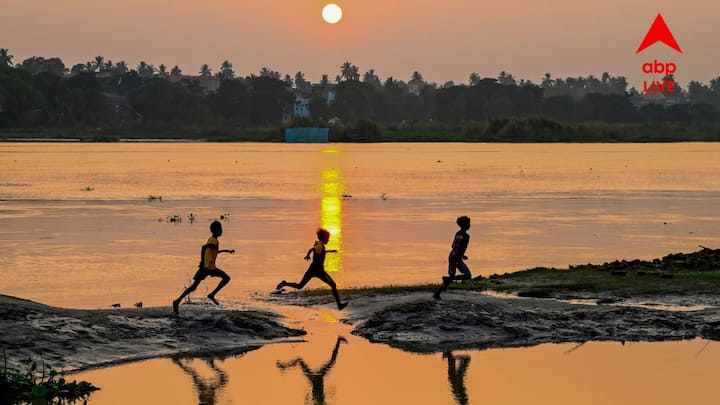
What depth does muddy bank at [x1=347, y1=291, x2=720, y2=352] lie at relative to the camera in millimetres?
21922

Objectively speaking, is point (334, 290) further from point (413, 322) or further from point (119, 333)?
point (119, 333)

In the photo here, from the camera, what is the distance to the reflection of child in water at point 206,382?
17.8 metres

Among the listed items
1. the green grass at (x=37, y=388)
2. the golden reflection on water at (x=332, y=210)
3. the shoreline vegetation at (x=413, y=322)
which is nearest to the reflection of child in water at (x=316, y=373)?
the shoreline vegetation at (x=413, y=322)

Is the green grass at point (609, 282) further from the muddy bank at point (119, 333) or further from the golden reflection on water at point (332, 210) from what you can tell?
the muddy bank at point (119, 333)

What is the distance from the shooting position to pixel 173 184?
88.6m

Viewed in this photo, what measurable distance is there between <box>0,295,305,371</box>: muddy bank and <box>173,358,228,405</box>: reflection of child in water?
2.86 ft

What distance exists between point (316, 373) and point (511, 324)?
4883mm

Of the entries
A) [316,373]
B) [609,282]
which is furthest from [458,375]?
[609,282]

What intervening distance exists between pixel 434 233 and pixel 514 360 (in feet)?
90.5

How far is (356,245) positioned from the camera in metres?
43.2

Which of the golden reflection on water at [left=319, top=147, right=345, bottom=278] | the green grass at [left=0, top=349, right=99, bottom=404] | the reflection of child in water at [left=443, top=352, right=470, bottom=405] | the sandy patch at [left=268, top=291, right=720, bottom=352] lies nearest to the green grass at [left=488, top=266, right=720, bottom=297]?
the sandy patch at [left=268, top=291, right=720, bottom=352]

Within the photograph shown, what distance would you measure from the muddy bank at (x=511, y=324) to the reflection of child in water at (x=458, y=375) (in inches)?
30.6

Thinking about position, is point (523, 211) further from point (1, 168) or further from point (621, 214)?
point (1, 168)

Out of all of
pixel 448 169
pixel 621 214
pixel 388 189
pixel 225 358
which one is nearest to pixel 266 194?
pixel 388 189
